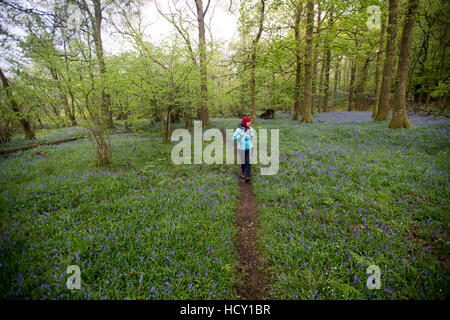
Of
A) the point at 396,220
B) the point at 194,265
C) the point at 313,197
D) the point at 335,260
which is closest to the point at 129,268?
the point at 194,265

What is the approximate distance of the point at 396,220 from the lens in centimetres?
389

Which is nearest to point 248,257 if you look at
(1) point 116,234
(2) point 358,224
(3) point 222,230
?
(3) point 222,230

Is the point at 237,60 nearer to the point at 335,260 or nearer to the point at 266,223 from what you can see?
the point at 266,223

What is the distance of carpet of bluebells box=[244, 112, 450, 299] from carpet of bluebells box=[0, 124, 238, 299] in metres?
1.16

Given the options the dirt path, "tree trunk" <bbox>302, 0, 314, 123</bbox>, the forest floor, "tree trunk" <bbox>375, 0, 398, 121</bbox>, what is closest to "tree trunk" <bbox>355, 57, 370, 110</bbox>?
"tree trunk" <bbox>375, 0, 398, 121</bbox>

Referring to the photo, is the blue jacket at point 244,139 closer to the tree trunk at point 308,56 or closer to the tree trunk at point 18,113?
the tree trunk at point 308,56

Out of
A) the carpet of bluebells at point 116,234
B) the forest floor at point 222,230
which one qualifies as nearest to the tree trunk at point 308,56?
the forest floor at point 222,230

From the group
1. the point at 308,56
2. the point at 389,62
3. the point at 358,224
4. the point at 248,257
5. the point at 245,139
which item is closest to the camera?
the point at 248,257

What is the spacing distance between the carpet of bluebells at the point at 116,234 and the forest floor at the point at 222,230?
2cm

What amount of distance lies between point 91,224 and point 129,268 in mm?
1763

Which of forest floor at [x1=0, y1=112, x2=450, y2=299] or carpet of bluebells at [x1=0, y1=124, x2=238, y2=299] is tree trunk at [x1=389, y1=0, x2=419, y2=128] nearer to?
forest floor at [x1=0, y1=112, x2=450, y2=299]

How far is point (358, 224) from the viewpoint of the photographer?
3986 millimetres

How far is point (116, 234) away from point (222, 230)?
228 centimetres

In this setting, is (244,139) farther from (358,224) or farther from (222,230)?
(358,224)
